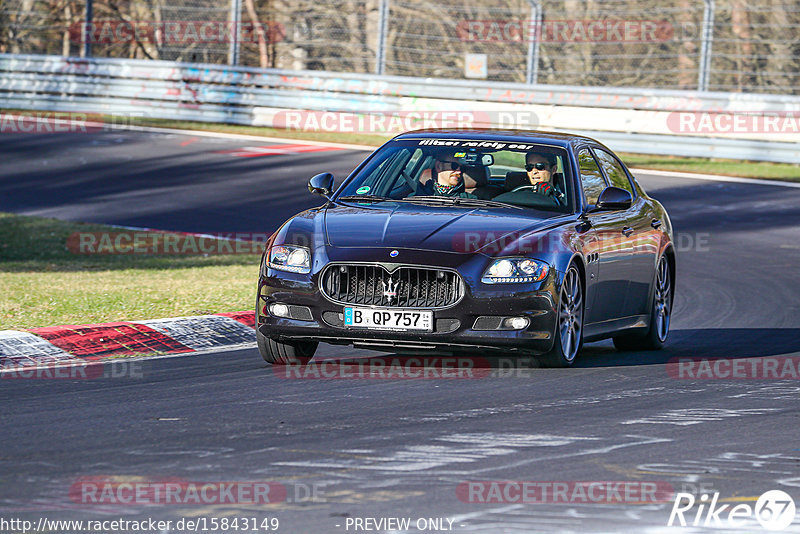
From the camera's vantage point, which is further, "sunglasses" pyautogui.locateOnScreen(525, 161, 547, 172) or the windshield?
"sunglasses" pyautogui.locateOnScreen(525, 161, 547, 172)

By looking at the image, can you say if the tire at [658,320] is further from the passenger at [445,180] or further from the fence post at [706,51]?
the fence post at [706,51]

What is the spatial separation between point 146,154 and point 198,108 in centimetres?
500

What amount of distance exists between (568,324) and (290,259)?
180cm

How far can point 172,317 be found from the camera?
35.6 ft

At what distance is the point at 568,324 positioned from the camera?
9.05 m

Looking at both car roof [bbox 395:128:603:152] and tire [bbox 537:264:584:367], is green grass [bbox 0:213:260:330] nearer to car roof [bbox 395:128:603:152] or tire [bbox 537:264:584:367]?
car roof [bbox 395:128:603:152]

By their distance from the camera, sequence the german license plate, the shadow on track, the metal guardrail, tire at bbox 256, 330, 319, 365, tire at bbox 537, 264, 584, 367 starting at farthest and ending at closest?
the metal guardrail, the shadow on track, tire at bbox 256, 330, 319, 365, tire at bbox 537, 264, 584, 367, the german license plate

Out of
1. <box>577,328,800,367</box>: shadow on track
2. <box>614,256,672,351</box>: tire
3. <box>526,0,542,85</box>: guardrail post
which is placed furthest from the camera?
<box>526,0,542,85</box>: guardrail post

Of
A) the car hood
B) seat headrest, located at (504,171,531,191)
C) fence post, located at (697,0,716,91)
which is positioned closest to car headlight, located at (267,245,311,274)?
the car hood

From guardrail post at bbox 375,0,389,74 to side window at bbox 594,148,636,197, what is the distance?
17.9 m

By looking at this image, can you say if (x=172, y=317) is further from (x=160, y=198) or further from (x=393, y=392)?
(x=160, y=198)

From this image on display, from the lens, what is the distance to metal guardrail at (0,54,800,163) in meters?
25.5

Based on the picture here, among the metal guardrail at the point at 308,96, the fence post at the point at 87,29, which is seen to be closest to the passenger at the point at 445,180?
the metal guardrail at the point at 308,96

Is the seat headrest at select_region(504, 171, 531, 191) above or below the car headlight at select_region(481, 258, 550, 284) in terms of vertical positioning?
above
